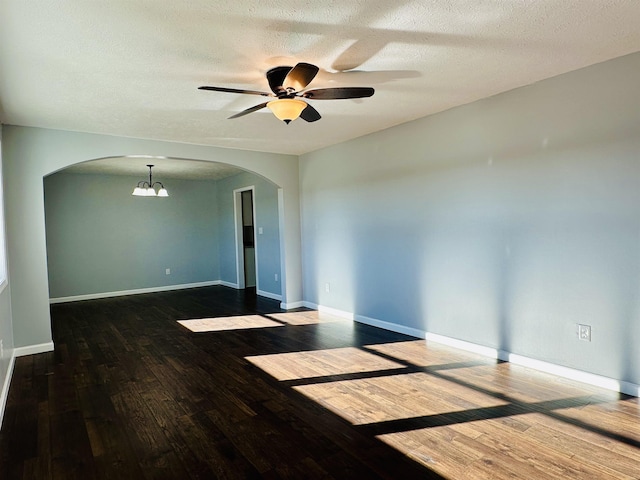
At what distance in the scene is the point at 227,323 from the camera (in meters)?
5.10

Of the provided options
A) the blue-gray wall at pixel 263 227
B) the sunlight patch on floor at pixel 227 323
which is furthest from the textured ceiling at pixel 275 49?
the blue-gray wall at pixel 263 227

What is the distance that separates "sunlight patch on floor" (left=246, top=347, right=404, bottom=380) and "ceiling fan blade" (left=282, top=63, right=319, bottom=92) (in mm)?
2222

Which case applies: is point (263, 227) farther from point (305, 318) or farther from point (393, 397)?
point (393, 397)

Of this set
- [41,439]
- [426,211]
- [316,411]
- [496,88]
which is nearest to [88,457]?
[41,439]

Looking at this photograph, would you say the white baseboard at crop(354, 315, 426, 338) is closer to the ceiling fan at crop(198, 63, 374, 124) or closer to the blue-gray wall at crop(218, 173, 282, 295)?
the blue-gray wall at crop(218, 173, 282, 295)

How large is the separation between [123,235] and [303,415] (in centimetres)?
627

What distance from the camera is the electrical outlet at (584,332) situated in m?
2.87

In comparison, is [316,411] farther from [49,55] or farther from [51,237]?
[51,237]

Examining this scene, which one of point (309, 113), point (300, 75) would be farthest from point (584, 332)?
point (300, 75)

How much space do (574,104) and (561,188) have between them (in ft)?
2.04

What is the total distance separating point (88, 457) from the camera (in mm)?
2146

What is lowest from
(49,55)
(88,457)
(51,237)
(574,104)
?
(88,457)

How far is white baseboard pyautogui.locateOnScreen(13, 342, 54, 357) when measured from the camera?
3.91m

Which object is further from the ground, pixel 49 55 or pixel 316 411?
pixel 49 55
